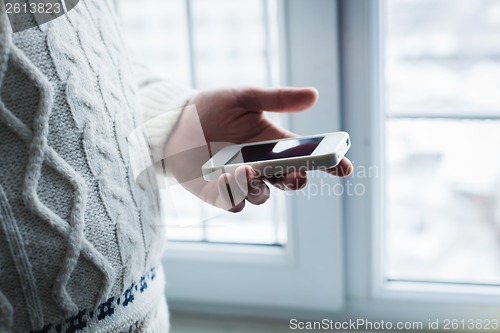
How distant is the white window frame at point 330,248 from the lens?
2.56 feet

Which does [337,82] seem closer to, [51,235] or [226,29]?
[226,29]

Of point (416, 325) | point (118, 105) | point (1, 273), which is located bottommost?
point (416, 325)

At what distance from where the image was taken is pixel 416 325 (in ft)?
2.86

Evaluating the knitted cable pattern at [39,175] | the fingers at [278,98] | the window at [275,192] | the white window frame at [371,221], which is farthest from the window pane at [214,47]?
the knitted cable pattern at [39,175]

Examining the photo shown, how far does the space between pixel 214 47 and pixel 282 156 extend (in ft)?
1.15

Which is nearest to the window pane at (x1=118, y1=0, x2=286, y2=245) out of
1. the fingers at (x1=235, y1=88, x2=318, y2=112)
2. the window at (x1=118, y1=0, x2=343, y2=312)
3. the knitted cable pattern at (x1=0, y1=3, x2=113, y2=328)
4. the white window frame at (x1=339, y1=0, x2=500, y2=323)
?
the window at (x1=118, y1=0, x2=343, y2=312)

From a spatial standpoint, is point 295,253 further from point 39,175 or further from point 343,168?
point 39,175

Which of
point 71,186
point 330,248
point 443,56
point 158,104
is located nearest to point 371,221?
point 330,248

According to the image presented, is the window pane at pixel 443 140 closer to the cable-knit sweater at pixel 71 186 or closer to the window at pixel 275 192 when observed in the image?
the window at pixel 275 192

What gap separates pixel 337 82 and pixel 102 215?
1.34 ft

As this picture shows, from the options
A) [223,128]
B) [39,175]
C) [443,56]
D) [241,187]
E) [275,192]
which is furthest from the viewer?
[275,192]

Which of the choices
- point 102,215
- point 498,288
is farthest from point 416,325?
point 102,215

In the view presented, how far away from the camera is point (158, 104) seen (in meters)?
0.66

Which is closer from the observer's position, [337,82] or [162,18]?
[337,82]
